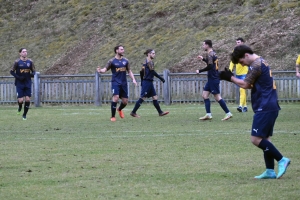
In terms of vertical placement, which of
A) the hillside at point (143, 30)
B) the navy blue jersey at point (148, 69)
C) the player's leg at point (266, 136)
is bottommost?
the player's leg at point (266, 136)

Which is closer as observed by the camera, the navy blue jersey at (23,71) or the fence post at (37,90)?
the navy blue jersey at (23,71)

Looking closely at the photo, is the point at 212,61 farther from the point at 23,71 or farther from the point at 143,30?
the point at 143,30

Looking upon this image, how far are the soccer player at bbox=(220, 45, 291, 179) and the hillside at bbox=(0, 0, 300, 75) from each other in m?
24.9

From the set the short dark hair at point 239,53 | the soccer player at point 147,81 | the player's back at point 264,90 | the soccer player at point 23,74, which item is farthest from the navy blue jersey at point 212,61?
the short dark hair at point 239,53

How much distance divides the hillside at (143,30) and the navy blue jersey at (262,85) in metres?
24.9

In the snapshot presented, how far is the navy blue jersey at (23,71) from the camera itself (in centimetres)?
2318

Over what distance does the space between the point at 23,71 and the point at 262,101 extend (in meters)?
14.9

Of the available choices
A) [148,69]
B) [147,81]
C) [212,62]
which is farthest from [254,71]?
[147,81]

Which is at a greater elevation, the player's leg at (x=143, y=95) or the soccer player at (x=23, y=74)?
the soccer player at (x=23, y=74)

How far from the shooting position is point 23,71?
23328 millimetres

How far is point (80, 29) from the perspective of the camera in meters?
49.0

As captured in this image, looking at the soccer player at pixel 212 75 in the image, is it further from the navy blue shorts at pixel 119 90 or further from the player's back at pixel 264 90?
the player's back at pixel 264 90

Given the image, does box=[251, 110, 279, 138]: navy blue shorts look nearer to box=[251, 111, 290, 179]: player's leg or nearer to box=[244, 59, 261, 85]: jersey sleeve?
box=[251, 111, 290, 179]: player's leg

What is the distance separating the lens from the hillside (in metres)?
37.6
